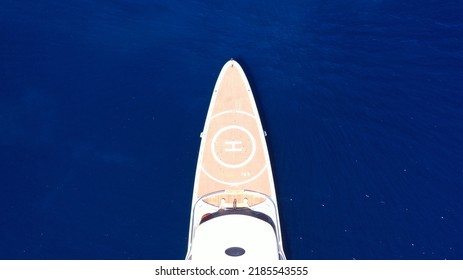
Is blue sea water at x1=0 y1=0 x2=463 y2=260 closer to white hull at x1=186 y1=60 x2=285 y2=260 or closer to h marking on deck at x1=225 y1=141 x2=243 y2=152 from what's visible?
white hull at x1=186 y1=60 x2=285 y2=260

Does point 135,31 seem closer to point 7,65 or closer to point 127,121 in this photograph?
point 127,121

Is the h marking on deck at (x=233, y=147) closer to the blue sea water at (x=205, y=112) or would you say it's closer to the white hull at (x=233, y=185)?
the white hull at (x=233, y=185)

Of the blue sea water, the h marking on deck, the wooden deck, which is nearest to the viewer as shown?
the wooden deck

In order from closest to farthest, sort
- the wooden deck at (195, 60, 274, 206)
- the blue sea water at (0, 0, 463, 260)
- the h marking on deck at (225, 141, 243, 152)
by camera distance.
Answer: the wooden deck at (195, 60, 274, 206)
the blue sea water at (0, 0, 463, 260)
the h marking on deck at (225, 141, 243, 152)

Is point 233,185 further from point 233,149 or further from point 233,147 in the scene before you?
point 233,147

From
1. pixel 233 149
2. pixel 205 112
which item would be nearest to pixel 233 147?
pixel 233 149

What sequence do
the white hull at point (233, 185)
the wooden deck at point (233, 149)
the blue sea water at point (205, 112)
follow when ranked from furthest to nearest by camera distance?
1. the blue sea water at point (205, 112)
2. the wooden deck at point (233, 149)
3. the white hull at point (233, 185)

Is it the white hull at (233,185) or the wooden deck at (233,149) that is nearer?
the white hull at (233,185)

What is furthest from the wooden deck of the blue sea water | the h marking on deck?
the blue sea water

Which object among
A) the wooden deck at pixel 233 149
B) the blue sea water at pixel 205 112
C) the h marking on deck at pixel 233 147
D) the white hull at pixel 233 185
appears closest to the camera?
the white hull at pixel 233 185

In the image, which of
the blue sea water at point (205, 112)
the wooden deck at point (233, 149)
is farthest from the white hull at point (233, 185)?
the blue sea water at point (205, 112)
